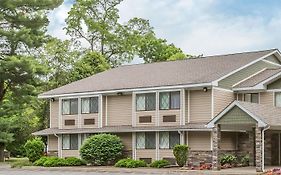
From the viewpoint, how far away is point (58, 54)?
62.4m

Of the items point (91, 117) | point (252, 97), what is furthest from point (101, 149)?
point (252, 97)

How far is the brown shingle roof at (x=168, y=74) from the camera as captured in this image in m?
40.8

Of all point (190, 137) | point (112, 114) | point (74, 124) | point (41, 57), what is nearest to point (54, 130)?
point (74, 124)

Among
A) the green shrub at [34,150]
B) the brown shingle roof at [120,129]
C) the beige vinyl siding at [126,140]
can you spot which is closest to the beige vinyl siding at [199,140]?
the brown shingle roof at [120,129]

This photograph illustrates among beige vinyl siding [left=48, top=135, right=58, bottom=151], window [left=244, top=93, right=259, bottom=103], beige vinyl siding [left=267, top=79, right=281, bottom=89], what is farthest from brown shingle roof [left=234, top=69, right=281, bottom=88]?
beige vinyl siding [left=48, top=135, right=58, bottom=151]

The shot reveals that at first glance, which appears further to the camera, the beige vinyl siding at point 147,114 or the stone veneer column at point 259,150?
the beige vinyl siding at point 147,114

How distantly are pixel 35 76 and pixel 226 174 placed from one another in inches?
1012

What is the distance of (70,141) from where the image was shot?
45906 millimetres

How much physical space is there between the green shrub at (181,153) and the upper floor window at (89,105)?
28.0ft

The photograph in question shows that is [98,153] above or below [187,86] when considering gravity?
below

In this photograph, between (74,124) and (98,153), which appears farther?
(74,124)

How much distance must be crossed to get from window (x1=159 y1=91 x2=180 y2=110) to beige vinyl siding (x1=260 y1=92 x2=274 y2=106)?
5368 mm

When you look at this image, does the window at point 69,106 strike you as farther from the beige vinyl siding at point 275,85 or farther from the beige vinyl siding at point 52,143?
the beige vinyl siding at point 275,85

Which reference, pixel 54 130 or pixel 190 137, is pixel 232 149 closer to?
pixel 190 137
